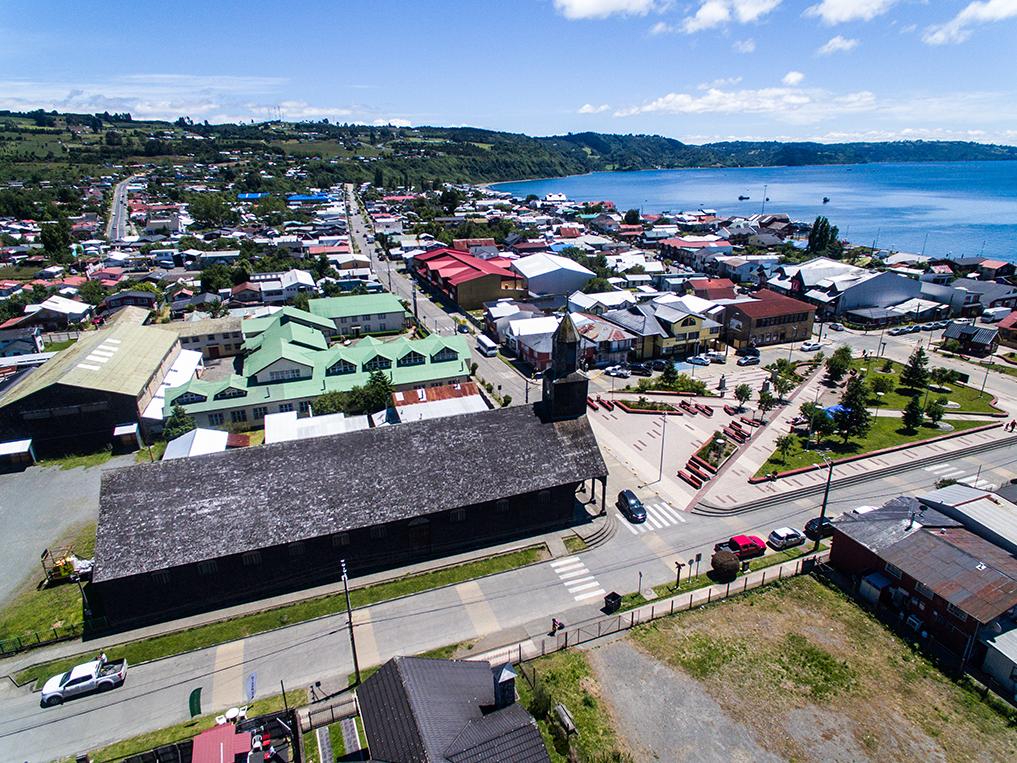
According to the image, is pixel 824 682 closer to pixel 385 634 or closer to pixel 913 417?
pixel 385 634

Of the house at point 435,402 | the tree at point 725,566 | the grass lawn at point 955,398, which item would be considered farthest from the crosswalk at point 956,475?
the house at point 435,402

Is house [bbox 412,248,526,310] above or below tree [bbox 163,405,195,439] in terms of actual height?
above

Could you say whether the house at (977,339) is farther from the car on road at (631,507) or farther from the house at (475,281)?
the house at (475,281)

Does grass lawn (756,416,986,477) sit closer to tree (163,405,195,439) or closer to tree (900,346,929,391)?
tree (900,346,929,391)

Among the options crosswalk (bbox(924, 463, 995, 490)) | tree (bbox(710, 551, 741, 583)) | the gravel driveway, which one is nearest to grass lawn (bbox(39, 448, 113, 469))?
the gravel driveway

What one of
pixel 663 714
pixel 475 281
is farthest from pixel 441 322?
pixel 663 714

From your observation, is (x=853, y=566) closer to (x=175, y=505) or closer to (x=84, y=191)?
(x=175, y=505)
